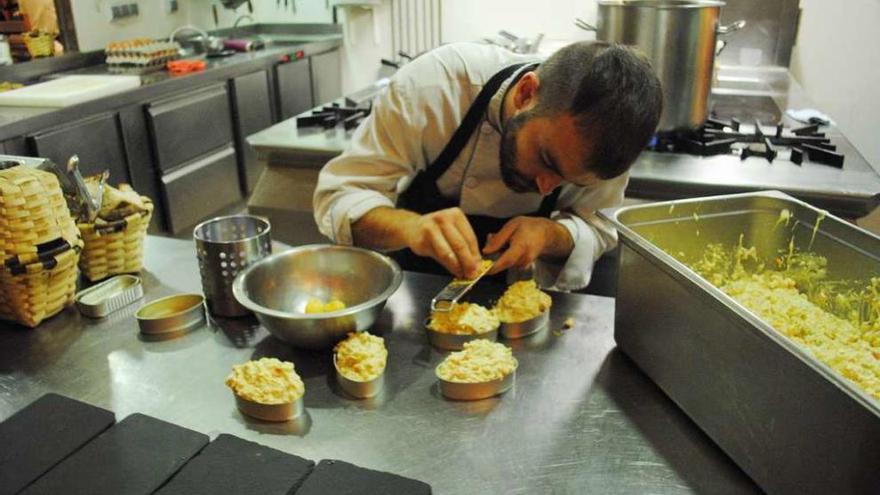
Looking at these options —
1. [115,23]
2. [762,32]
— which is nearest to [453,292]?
[762,32]

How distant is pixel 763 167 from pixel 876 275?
1096 millimetres

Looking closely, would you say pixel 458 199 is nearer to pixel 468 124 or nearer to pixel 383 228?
pixel 468 124

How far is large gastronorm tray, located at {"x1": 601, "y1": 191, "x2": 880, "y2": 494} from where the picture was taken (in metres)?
0.71

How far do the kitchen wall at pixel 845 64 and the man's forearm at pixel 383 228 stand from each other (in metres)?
2.06

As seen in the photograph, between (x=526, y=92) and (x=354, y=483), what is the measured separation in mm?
780

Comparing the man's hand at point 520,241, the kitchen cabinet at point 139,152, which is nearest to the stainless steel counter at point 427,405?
the man's hand at point 520,241

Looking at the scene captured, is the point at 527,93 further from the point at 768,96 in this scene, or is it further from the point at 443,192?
the point at 768,96

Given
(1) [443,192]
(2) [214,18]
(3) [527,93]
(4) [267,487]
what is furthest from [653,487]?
(2) [214,18]

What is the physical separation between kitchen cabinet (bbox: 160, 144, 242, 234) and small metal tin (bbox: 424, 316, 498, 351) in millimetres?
2651

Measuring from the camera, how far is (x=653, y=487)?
2.85 feet

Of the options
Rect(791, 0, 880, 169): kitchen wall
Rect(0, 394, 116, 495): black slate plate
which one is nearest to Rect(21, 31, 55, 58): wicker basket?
Rect(0, 394, 116, 495): black slate plate

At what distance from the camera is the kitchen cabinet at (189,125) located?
3.32 metres

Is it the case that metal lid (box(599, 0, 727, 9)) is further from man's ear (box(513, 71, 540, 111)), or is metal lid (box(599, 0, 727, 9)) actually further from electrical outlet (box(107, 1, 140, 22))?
electrical outlet (box(107, 1, 140, 22))

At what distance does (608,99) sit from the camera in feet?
3.64
